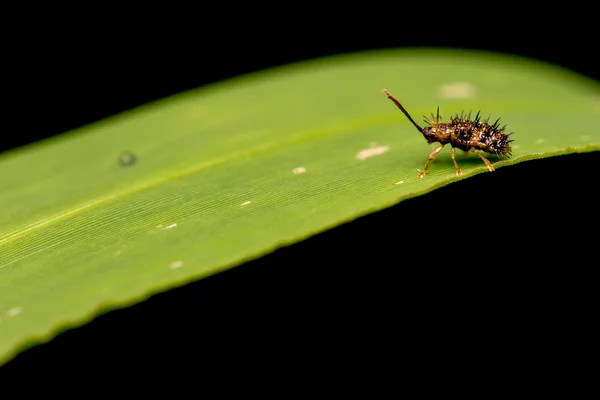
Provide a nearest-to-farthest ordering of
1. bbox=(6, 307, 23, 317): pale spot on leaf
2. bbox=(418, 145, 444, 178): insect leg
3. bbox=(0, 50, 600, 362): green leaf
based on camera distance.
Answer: bbox=(6, 307, 23, 317): pale spot on leaf < bbox=(0, 50, 600, 362): green leaf < bbox=(418, 145, 444, 178): insect leg

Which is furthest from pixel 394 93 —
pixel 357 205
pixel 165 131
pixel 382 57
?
pixel 357 205

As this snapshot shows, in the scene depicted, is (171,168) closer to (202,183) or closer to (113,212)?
(202,183)

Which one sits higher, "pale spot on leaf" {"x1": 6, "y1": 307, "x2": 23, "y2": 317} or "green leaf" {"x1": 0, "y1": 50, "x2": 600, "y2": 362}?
"green leaf" {"x1": 0, "y1": 50, "x2": 600, "y2": 362}

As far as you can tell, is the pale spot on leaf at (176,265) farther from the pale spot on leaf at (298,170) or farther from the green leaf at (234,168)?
the pale spot on leaf at (298,170)

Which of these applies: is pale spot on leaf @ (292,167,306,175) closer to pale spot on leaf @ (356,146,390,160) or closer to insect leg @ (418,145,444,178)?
pale spot on leaf @ (356,146,390,160)

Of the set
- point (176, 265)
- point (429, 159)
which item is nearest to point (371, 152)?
point (429, 159)

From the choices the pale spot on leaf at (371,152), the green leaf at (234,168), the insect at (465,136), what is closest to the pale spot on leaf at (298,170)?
the green leaf at (234,168)

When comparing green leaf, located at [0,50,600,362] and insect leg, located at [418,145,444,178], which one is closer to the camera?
green leaf, located at [0,50,600,362]

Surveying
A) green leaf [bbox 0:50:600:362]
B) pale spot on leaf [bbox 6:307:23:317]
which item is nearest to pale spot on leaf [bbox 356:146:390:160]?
green leaf [bbox 0:50:600:362]
